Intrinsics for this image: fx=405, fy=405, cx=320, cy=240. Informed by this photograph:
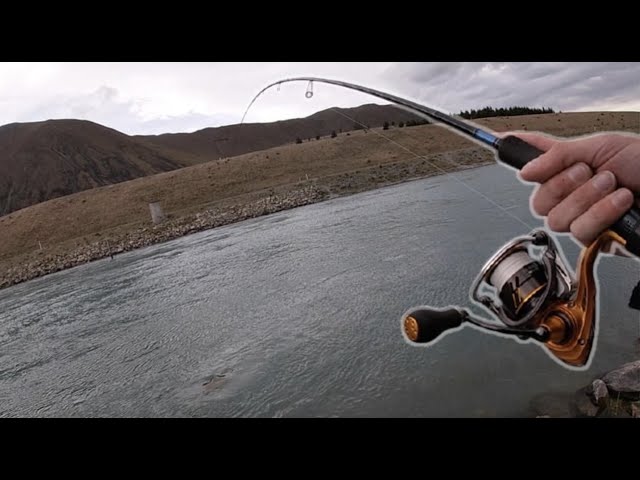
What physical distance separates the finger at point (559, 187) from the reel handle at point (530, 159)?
0.11 metres

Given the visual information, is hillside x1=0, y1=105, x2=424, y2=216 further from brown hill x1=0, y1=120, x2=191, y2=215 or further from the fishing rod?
the fishing rod

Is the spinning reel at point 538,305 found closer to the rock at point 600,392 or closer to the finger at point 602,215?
the finger at point 602,215

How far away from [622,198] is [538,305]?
0.46 m

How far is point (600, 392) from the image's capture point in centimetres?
379

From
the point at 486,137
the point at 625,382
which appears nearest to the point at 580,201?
the point at 486,137

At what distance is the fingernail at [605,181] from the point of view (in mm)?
1291

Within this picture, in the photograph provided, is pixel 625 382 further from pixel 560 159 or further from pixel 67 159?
pixel 67 159

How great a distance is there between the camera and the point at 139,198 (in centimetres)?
3105

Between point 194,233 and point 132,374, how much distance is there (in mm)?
15933

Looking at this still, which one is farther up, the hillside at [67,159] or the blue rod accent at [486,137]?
the hillside at [67,159]

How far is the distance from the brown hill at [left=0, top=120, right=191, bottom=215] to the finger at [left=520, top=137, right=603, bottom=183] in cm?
11694

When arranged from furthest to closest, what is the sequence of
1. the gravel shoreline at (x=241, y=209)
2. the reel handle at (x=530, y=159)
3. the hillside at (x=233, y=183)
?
the hillside at (x=233, y=183) → the gravel shoreline at (x=241, y=209) → the reel handle at (x=530, y=159)

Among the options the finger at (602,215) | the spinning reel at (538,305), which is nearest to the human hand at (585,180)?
the finger at (602,215)

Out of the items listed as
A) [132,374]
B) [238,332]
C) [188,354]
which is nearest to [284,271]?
[238,332]
